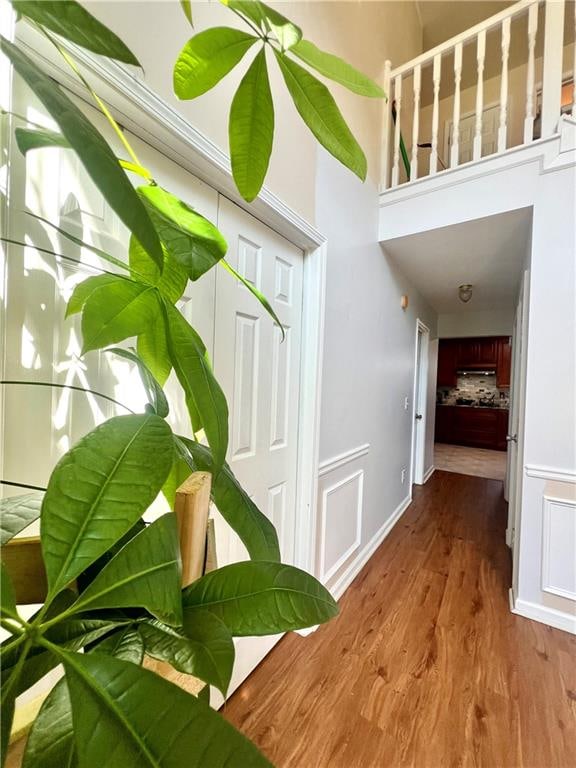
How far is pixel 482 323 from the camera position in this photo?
15.6 ft

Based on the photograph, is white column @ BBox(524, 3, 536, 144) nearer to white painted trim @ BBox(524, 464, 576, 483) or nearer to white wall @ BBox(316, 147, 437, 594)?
white wall @ BBox(316, 147, 437, 594)

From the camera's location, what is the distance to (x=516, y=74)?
3.31 meters

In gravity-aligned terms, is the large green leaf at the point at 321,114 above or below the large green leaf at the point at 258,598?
above

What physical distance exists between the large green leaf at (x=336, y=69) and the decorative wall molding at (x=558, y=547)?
83.9 inches

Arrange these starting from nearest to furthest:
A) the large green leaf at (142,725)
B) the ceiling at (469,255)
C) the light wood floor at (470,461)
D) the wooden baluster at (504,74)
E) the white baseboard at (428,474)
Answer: the large green leaf at (142,725)
the wooden baluster at (504,74)
the ceiling at (469,255)
the white baseboard at (428,474)
the light wood floor at (470,461)

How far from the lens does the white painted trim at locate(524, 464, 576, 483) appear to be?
5.52 feet

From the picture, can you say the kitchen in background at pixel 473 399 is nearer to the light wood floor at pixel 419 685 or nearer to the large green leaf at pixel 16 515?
the light wood floor at pixel 419 685

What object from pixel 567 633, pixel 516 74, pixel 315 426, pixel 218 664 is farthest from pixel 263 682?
Result: pixel 516 74

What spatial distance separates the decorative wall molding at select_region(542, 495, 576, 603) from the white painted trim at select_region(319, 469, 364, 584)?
993mm

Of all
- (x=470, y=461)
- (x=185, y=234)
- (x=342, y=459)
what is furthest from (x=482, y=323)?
(x=185, y=234)

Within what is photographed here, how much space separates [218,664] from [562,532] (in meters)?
2.18

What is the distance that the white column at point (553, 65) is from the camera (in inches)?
68.7

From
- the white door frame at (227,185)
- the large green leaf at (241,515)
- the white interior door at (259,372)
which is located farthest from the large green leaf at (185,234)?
the white interior door at (259,372)

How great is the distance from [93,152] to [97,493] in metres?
0.26
